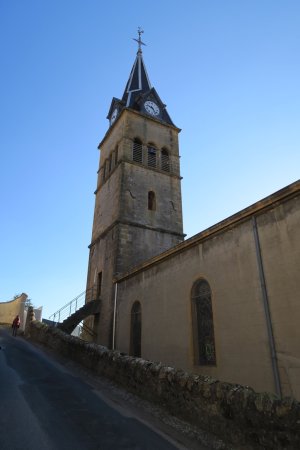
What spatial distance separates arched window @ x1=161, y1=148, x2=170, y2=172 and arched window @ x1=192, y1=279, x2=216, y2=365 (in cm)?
1353

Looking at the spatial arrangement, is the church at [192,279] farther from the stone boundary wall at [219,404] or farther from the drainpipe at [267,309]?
the stone boundary wall at [219,404]

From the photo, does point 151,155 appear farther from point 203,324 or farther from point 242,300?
point 242,300

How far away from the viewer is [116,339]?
16.3 meters

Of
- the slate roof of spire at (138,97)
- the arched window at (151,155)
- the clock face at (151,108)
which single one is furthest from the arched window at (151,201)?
the clock face at (151,108)

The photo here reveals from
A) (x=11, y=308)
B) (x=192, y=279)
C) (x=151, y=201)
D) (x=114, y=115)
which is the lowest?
(x=192, y=279)

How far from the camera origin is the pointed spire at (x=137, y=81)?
27.2 metres

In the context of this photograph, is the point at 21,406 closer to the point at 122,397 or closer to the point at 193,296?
the point at 122,397

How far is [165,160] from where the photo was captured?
77.4 feet

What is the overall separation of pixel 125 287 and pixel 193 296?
599 centimetres

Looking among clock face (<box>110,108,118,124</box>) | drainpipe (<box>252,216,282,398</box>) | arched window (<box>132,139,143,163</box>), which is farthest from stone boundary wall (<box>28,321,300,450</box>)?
clock face (<box>110,108,118,124</box>)

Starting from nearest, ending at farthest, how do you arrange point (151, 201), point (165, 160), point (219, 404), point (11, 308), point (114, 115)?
point (219, 404) → point (151, 201) → point (165, 160) → point (114, 115) → point (11, 308)

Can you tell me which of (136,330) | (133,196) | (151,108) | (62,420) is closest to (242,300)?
(62,420)

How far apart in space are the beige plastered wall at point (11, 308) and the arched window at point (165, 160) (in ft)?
54.5

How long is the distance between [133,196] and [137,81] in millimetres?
13999
